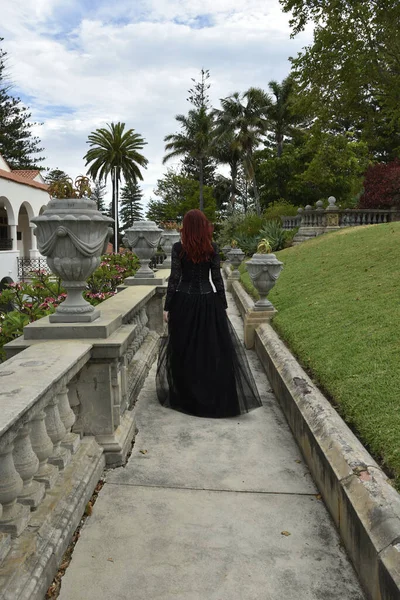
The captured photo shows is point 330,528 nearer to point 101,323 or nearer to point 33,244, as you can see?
point 101,323

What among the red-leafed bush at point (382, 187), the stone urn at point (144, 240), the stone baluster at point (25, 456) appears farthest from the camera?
the red-leafed bush at point (382, 187)

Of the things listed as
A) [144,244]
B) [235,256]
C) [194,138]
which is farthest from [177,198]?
[144,244]

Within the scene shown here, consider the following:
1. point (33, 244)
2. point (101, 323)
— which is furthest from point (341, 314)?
point (33, 244)

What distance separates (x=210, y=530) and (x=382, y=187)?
79.9 ft

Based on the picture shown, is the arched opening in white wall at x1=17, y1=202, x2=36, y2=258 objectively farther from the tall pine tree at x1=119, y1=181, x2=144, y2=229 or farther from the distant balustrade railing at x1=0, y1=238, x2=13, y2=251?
the tall pine tree at x1=119, y1=181, x2=144, y2=229

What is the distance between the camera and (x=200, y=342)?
475 cm

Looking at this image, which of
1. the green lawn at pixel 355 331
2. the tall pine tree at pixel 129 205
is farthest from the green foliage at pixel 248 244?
the tall pine tree at pixel 129 205

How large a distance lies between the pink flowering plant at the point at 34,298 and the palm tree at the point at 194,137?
37.4 metres

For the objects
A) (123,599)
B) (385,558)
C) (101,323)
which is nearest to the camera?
(385,558)

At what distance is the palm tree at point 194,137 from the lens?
151ft

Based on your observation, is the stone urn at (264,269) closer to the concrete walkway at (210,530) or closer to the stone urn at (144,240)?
the stone urn at (144,240)

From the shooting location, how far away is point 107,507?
3.09 m

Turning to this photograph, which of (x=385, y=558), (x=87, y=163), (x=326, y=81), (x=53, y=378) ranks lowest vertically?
(x=385, y=558)

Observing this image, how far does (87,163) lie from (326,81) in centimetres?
3812
